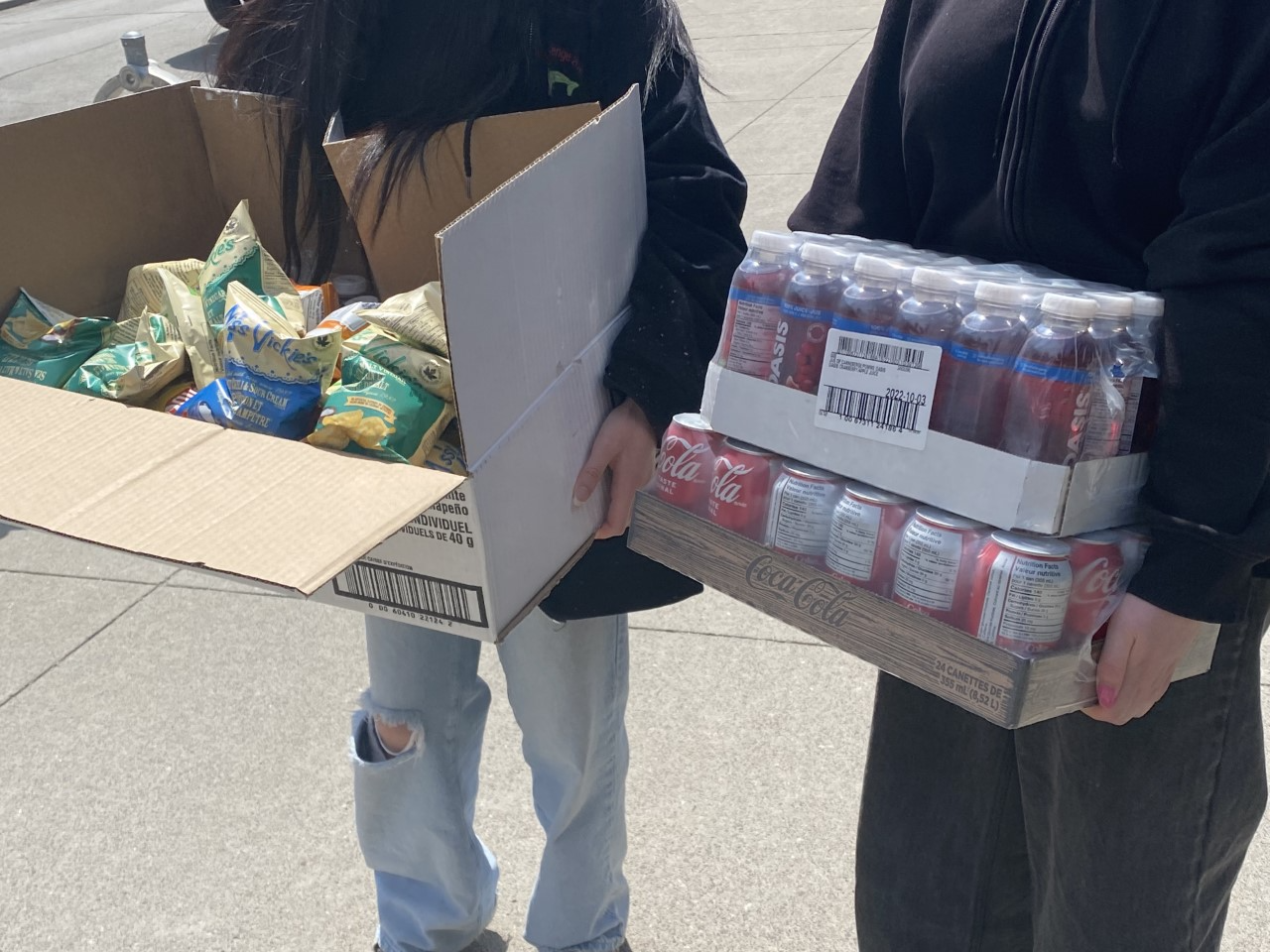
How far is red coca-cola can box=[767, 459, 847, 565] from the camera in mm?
1362

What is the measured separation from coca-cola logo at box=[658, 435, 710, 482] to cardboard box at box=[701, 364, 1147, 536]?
0.15ft

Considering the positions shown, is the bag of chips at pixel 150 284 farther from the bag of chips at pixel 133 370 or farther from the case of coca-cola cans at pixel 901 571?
the case of coca-cola cans at pixel 901 571

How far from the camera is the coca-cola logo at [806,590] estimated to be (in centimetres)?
133

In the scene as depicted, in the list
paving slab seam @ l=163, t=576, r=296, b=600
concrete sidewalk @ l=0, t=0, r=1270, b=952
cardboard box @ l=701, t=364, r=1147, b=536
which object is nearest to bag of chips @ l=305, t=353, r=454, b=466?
cardboard box @ l=701, t=364, r=1147, b=536

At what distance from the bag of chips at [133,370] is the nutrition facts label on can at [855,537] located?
35.2 inches

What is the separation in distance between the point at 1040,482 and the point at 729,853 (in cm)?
148

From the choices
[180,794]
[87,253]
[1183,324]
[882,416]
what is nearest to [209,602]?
[180,794]

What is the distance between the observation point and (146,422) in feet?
4.79

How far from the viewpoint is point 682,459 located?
149cm

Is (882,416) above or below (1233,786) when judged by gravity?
above

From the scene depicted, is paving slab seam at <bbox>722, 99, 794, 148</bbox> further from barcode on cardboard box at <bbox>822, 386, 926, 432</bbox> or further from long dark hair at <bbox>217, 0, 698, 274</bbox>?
barcode on cardboard box at <bbox>822, 386, 926, 432</bbox>

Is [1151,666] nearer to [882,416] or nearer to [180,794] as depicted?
[882,416]

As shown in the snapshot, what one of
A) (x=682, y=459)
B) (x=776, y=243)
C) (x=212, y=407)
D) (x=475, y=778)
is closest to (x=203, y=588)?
(x=475, y=778)

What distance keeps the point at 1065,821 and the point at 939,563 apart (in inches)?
17.0
